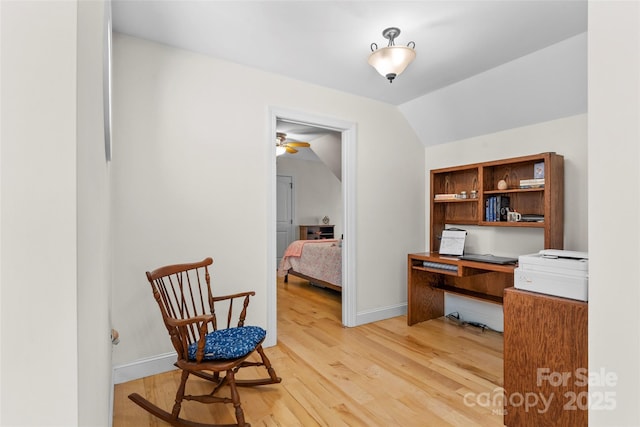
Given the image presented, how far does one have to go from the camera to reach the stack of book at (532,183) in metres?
2.79

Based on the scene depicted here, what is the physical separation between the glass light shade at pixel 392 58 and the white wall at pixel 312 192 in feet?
16.5

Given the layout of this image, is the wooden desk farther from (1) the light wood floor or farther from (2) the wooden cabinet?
(2) the wooden cabinet

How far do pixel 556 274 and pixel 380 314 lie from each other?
2135 millimetres

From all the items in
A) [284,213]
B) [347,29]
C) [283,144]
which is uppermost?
[347,29]

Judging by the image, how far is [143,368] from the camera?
2312mm

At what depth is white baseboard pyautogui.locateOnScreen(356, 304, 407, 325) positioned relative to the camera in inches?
134

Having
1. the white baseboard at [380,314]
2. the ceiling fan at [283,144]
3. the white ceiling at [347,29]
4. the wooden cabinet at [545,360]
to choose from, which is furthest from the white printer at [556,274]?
the ceiling fan at [283,144]

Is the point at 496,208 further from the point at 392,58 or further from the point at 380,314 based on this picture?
the point at 392,58

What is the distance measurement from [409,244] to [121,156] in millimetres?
3011

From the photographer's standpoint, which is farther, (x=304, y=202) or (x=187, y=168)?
(x=304, y=202)
